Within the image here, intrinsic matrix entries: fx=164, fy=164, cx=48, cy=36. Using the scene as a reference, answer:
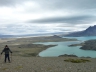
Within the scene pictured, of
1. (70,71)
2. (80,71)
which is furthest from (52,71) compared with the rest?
(80,71)

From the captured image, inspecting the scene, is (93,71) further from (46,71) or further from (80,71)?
(46,71)

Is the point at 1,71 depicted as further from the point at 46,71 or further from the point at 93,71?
the point at 93,71

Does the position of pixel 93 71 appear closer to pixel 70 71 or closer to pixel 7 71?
pixel 70 71

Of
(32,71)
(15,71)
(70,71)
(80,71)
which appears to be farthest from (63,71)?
(15,71)

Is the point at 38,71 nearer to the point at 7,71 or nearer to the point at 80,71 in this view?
the point at 7,71

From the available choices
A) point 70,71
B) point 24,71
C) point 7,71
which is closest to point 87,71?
point 70,71

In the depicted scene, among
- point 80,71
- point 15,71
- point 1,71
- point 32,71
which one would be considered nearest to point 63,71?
point 80,71
